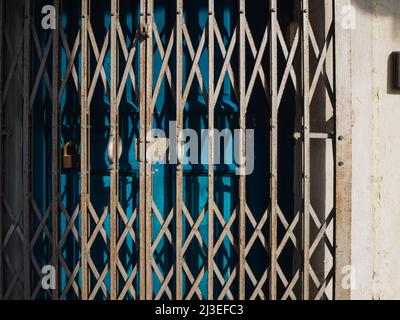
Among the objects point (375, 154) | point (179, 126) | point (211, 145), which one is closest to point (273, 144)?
point (211, 145)

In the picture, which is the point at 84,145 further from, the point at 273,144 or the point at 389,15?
the point at 389,15

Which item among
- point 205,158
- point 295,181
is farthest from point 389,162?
point 205,158

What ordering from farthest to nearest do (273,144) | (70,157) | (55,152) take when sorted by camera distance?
(70,157)
(55,152)
(273,144)

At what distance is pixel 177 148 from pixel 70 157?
3.44 feet

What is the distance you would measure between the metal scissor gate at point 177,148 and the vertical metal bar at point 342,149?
0.01 meters

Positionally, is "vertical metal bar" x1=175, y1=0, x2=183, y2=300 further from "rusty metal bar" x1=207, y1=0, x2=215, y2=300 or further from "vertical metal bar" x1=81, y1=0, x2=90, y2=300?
"vertical metal bar" x1=81, y1=0, x2=90, y2=300

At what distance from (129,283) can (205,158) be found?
4.18 feet

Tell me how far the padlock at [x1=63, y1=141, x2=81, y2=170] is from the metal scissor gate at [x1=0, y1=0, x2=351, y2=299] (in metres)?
0.01

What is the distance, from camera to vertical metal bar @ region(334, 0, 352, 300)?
118 inches

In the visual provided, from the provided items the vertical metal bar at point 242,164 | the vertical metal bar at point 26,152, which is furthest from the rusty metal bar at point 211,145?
the vertical metal bar at point 26,152

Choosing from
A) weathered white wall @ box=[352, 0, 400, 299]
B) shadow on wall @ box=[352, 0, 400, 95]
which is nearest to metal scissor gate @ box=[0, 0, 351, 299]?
weathered white wall @ box=[352, 0, 400, 299]

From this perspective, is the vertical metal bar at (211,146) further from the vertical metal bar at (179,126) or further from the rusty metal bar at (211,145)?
the vertical metal bar at (179,126)

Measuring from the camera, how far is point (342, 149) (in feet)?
9.82
